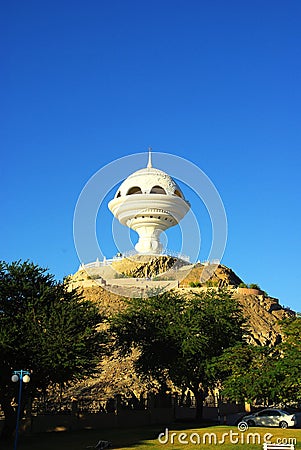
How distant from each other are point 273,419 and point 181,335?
10.2m

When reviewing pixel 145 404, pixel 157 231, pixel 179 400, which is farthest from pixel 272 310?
pixel 145 404

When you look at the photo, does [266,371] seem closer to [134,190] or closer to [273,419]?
[273,419]

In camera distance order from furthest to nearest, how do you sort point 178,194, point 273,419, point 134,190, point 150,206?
point 178,194
point 134,190
point 150,206
point 273,419

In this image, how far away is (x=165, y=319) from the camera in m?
44.8

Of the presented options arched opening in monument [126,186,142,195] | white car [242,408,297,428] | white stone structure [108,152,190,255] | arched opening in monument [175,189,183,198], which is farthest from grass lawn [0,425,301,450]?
arched opening in monument [175,189,183,198]

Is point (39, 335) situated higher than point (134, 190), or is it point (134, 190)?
point (134, 190)

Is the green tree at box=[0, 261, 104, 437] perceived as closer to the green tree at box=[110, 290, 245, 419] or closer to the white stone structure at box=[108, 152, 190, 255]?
the green tree at box=[110, 290, 245, 419]

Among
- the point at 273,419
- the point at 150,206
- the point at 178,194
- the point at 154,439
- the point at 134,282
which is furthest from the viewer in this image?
the point at 178,194

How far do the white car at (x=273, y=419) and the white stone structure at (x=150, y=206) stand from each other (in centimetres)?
4861

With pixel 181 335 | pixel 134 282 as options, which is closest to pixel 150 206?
pixel 134 282

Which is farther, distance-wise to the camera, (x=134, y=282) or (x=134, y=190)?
(x=134, y=190)

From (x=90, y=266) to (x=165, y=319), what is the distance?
36408mm

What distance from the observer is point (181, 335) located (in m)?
42.8

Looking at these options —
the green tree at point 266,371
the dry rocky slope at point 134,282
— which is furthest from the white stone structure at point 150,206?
the green tree at point 266,371
